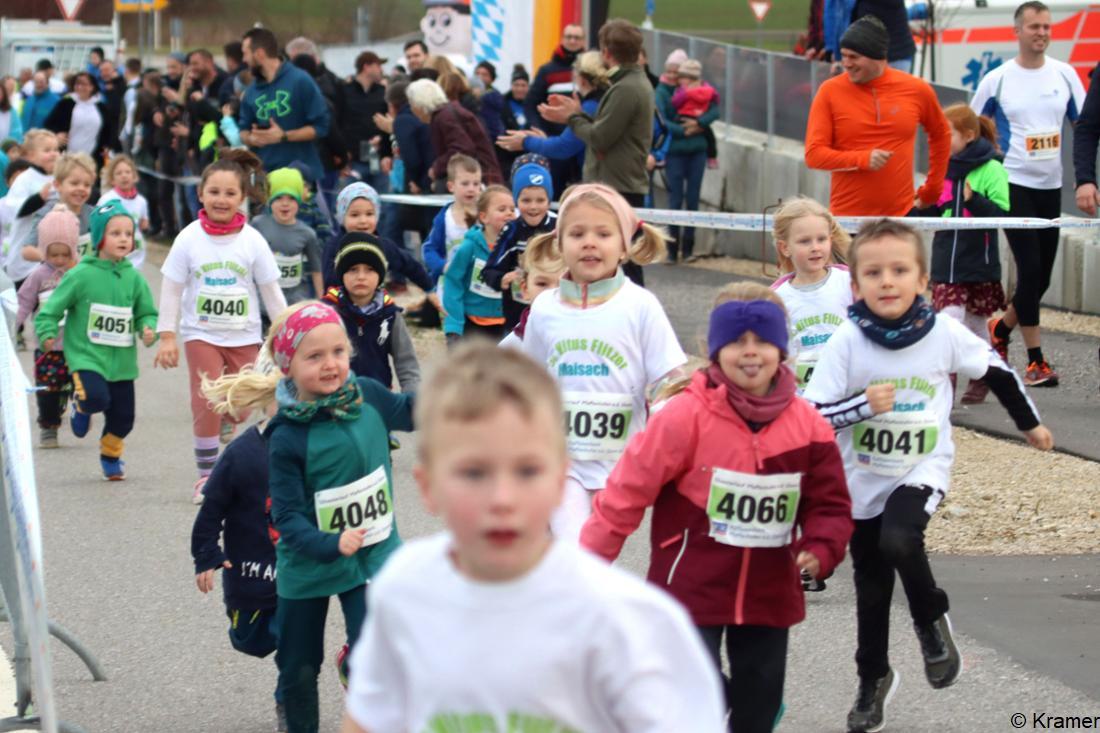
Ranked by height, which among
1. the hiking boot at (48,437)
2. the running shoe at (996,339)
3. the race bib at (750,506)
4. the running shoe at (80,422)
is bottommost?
the hiking boot at (48,437)

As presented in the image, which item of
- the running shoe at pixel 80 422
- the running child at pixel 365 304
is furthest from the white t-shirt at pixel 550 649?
the running shoe at pixel 80 422

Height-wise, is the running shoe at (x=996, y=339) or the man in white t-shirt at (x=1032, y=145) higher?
the man in white t-shirt at (x=1032, y=145)

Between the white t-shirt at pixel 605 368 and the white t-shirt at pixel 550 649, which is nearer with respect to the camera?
the white t-shirt at pixel 550 649

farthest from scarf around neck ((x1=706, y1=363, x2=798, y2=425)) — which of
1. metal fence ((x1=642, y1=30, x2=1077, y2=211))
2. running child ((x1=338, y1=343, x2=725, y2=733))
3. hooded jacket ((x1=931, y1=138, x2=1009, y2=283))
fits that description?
metal fence ((x1=642, y1=30, x2=1077, y2=211))

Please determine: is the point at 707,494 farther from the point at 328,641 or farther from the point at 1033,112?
the point at 1033,112

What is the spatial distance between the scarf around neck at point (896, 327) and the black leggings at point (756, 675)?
1107 millimetres

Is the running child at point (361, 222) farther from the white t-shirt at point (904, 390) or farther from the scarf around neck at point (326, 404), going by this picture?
the white t-shirt at point (904, 390)

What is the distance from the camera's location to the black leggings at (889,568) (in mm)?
5141

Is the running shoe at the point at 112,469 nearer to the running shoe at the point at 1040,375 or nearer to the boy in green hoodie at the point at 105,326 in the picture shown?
the boy in green hoodie at the point at 105,326

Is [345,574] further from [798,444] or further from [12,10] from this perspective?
[12,10]

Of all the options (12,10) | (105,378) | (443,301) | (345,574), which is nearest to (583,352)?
(345,574)

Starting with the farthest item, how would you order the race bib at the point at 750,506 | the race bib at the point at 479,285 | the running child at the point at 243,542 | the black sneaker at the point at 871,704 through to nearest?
1. the race bib at the point at 479,285
2. the running child at the point at 243,542
3. the black sneaker at the point at 871,704
4. the race bib at the point at 750,506

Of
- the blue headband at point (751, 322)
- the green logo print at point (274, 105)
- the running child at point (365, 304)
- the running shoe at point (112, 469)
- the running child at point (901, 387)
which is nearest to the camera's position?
the blue headband at point (751, 322)

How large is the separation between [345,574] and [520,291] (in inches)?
150
